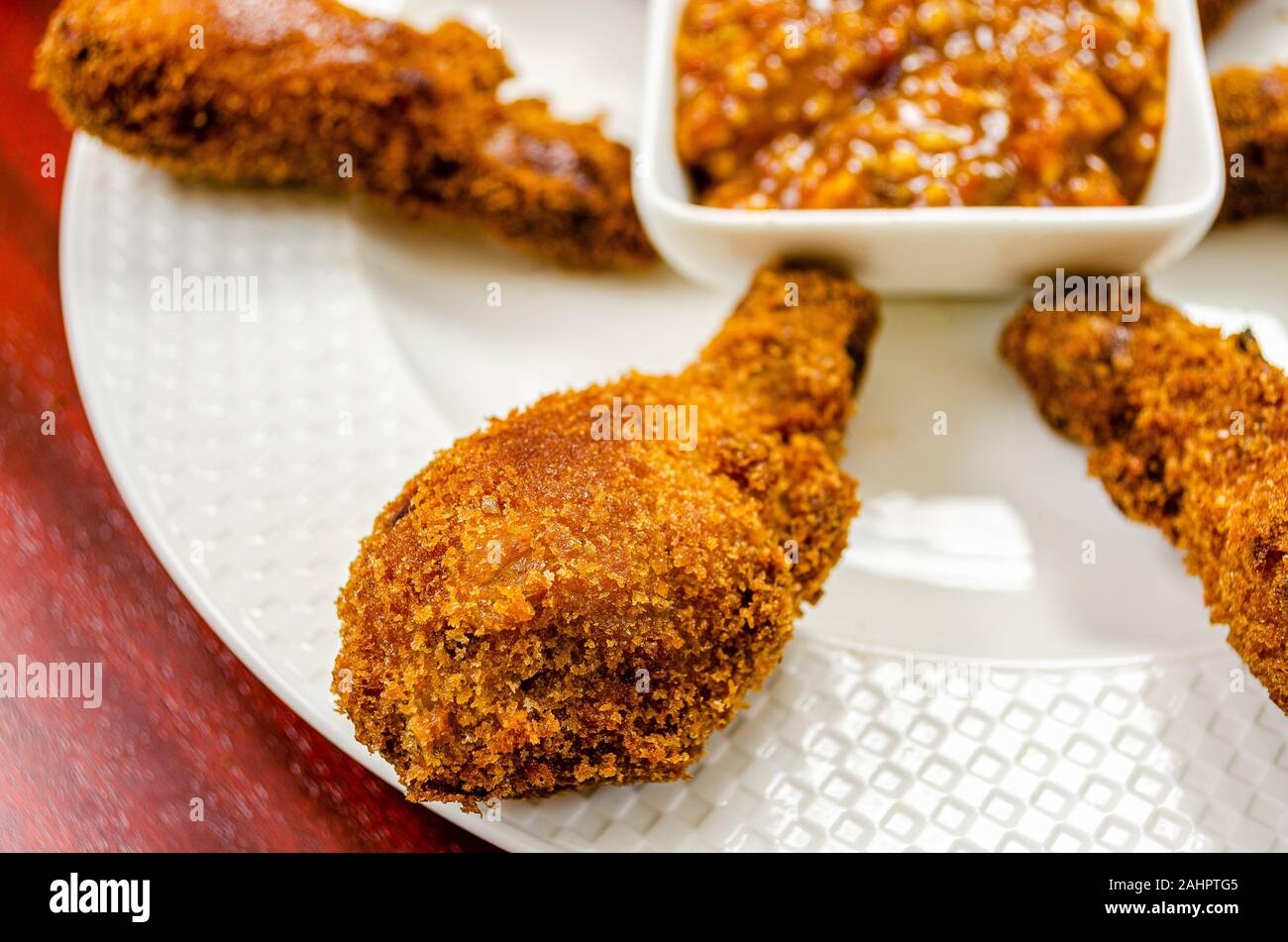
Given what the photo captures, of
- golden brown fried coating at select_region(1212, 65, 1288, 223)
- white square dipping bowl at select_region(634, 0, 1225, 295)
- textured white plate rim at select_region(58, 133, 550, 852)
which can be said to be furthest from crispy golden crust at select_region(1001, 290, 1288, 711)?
textured white plate rim at select_region(58, 133, 550, 852)

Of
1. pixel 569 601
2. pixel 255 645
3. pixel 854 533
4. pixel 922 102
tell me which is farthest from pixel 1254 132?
pixel 255 645

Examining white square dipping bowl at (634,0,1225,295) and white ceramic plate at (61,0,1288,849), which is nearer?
white ceramic plate at (61,0,1288,849)

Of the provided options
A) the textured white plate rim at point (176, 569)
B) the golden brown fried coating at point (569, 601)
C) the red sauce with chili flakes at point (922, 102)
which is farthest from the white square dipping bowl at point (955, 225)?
the textured white plate rim at point (176, 569)

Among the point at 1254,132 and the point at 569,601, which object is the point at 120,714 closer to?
the point at 569,601

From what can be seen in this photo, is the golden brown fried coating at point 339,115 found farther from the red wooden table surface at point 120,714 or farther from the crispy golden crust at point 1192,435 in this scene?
the crispy golden crust at point 1192,435

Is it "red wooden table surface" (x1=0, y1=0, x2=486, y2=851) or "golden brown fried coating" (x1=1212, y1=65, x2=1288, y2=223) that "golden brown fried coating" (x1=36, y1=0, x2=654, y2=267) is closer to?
"red wooden table surface" (x1=0, y1=0, x2=486, y2=851)
